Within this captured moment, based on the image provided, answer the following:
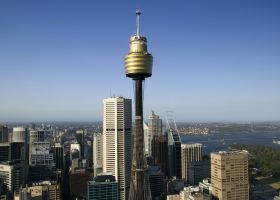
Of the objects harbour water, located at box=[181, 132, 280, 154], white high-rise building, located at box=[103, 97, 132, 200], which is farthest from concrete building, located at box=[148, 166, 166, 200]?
harbour water, located at box=[181, 132, 280, 154]

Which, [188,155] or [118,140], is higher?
[118,140]

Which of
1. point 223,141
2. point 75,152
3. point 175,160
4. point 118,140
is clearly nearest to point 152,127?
point 175,160

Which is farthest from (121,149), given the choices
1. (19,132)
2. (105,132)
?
(19,132)

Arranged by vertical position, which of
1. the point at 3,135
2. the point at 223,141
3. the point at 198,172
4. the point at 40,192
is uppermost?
the point at 3,135

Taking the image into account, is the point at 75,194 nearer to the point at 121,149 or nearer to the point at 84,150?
the point at 121,149

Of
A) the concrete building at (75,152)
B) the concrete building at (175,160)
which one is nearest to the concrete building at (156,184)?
the concrete building at (175,160)

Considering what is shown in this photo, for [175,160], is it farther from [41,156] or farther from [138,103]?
[138,103]

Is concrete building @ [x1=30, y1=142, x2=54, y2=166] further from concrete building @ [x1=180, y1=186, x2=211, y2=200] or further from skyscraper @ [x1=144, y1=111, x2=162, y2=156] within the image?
concrete building @ [x1=180, y1=186, x2=211, y2=200]

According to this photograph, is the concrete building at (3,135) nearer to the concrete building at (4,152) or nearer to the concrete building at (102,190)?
the concrete building at (4,152)
